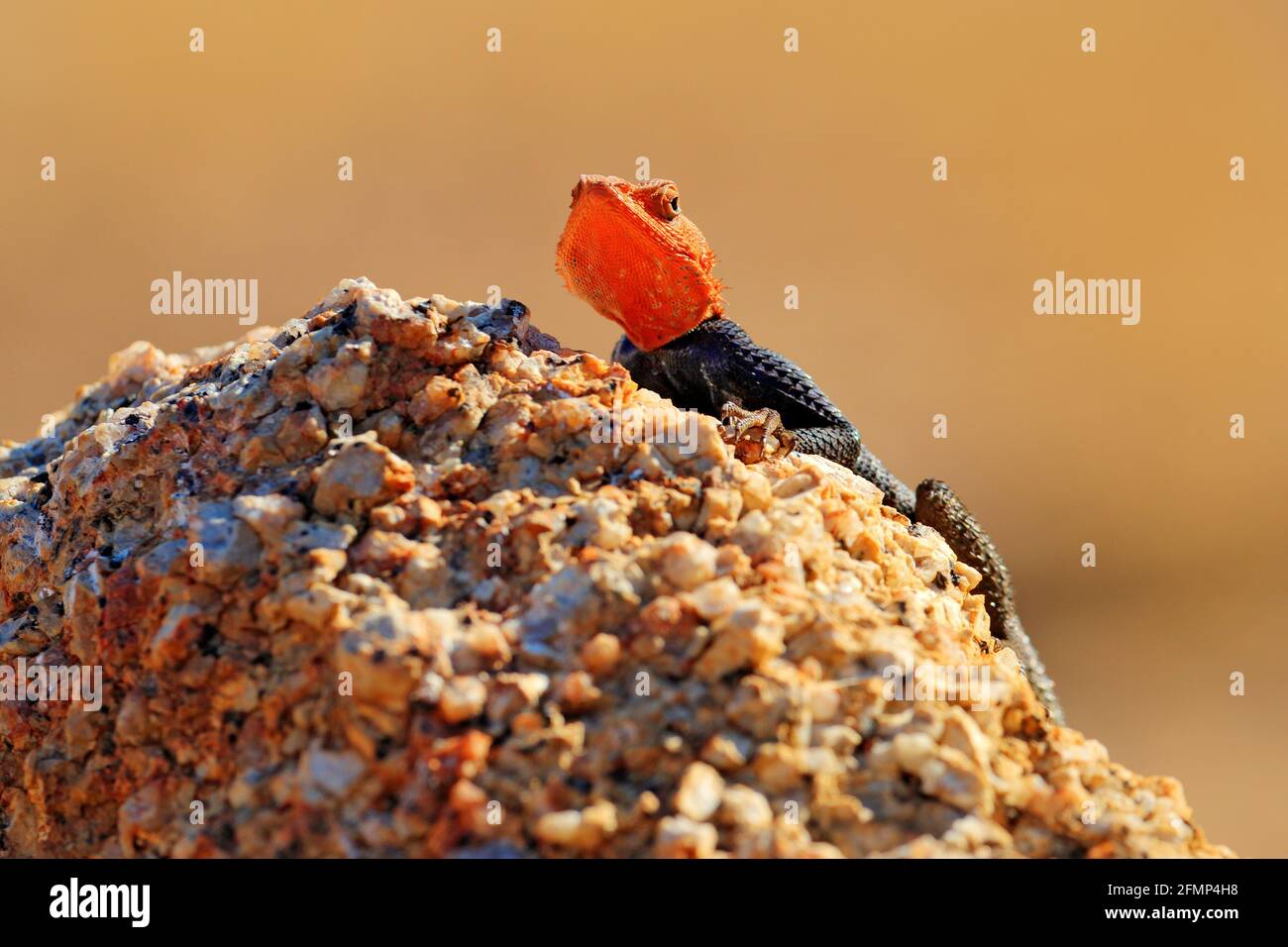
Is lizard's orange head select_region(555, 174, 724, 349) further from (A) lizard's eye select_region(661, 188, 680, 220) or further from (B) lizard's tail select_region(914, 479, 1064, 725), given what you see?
(B) lizard's tail select_region(914, 479, 1064, 725)

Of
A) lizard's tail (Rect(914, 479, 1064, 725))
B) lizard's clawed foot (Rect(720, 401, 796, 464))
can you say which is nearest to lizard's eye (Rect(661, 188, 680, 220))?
lizard's clawed foot (Rect(720, 401, 796, 464))

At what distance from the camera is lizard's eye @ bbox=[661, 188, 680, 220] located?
4330mm

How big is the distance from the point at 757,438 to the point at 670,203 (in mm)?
1449

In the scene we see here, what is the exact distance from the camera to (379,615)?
2381 mm

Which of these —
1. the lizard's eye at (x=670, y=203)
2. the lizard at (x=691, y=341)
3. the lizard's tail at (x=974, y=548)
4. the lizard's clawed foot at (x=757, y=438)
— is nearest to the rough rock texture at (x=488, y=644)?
the lizard's clawed foot at (x=757, y=438)

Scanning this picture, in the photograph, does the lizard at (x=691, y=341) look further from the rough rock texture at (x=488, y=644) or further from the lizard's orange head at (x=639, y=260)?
the rough rock texture at (x=488, y=644)

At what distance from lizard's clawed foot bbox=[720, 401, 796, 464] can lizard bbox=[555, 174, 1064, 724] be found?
29.5 inches

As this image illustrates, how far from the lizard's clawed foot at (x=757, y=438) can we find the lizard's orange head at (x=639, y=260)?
4.04 ft

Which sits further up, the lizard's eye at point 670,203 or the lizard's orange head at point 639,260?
the lizard's eye at point 670,203

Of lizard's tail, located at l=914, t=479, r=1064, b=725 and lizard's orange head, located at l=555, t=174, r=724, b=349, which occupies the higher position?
lizard's orange head, located at l=555, t=174, r=724, b=349

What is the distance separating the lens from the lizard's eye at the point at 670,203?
433cm

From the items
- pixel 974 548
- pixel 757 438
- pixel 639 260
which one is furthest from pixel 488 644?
pixel 974 548

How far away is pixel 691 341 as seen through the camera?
15.1ft

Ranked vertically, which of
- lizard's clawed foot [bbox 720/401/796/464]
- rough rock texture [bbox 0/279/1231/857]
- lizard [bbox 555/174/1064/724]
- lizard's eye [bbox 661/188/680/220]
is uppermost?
lizard's eye [bbox 661/188/680/220]
